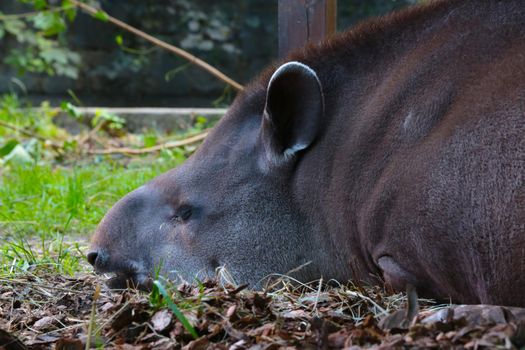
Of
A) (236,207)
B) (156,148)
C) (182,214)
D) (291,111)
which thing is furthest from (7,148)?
(291,111)

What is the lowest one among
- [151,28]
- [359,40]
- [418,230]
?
[418,230]

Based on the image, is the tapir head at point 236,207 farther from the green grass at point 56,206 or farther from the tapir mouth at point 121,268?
the green grass at point 56,206

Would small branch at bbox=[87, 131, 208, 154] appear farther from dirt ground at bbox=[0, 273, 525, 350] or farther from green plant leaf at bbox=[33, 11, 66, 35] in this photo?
dirt ground at bbox=[0, 273, 525, 350]

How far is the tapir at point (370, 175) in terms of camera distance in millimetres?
2732

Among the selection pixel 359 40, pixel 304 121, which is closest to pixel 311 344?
pixel 304 121

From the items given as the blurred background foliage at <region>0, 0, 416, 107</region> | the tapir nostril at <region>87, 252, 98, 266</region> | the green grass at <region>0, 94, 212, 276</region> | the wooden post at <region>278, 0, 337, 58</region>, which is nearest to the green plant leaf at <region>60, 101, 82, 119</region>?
the green grass at <region>0, 94, 212, 276</region>

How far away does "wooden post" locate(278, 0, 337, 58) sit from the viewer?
14.8ft

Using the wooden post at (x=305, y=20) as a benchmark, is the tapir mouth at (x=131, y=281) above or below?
below

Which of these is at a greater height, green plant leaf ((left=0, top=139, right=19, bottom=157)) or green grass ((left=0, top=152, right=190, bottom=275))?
green plant leaf ((left=0, top=139, right=19, bottom=157))

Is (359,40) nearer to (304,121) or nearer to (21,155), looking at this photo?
(304,121)

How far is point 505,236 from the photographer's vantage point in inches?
Result: 103

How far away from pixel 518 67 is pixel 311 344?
1.15 m

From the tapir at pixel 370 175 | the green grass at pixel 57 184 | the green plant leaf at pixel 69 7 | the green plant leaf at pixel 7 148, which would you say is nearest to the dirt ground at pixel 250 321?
the tapir at pixel 370 175

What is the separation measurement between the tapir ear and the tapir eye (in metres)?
0.42
